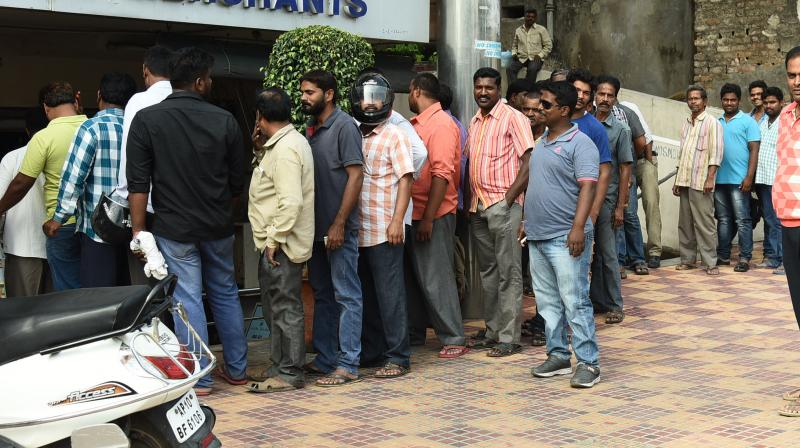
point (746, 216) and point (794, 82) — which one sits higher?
point (794, 82)

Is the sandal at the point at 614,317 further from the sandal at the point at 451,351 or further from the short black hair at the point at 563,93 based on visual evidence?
the short black hair at the point at 563,93

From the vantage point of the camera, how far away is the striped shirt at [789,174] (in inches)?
248

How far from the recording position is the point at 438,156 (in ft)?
26.1

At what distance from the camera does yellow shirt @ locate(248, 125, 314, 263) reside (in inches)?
271

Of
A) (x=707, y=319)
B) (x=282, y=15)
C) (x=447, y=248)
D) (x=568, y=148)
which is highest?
(x=282, y=15)

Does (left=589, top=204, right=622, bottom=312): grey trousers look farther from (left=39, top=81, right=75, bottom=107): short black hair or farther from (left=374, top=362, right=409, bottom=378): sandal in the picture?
(left=39, top=81, right=75, bottom=107): short black hair

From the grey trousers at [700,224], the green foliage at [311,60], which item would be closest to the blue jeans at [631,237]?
the grey trousers at [700,224]

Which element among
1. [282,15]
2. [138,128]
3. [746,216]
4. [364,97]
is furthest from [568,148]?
[746,216]

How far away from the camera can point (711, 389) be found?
704 cm

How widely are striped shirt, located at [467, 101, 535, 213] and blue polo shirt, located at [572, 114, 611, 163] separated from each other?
0.50m

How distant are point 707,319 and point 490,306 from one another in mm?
2146

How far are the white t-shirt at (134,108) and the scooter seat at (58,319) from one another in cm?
227

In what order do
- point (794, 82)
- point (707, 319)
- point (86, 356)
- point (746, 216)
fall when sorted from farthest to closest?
point (746, 216), point (707, 319), point (794, 82), point (86, 356)

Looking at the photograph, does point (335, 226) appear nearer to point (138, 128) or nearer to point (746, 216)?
point (138, 128)
